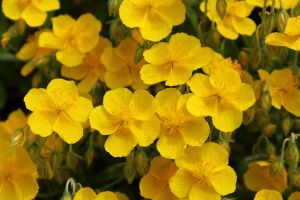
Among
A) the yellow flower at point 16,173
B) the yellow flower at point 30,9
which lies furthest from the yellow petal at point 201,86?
the yellow flower at point 30,9

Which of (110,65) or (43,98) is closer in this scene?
(43,98)

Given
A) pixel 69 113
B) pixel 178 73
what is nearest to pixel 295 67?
pixel 178 73

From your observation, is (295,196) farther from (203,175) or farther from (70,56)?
(70,56)

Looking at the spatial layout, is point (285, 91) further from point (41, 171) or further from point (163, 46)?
point (41, 171)

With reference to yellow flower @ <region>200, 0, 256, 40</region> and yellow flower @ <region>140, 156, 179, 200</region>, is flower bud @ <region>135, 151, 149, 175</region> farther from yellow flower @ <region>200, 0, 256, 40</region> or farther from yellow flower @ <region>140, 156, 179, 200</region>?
yellow flower @ <region>200, 0, 256, 40</region>

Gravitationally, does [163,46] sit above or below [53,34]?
above

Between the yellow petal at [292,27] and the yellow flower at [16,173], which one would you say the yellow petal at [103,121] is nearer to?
the yellow flower at [16,173]
